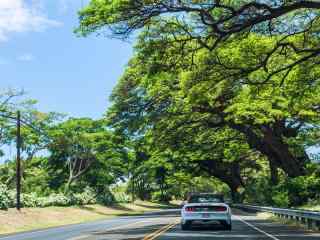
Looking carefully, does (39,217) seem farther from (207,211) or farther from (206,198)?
(207,211)

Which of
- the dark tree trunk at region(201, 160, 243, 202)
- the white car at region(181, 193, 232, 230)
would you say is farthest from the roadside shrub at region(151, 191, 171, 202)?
the white car at region(181, 193, 232, 230)

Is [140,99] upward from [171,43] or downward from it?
upward

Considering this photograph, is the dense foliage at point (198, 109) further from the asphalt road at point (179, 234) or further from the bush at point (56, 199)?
the asphalt road at point (179, 234)

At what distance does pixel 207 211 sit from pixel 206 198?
38.1 inches

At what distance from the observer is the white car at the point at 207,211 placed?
24359 mm

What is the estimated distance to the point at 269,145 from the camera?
43.4 m

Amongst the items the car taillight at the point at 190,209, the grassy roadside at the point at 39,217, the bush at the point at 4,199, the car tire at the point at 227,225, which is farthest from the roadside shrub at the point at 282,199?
the bush at the point at 4,199

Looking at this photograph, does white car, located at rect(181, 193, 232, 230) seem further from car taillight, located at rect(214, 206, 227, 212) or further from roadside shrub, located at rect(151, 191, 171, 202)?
roadside shrub, located at rect(151, 191, 171, 202)

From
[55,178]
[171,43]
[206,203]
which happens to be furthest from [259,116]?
[55,178]

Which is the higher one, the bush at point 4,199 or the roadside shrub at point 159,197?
the roadside shrub at point 159,197

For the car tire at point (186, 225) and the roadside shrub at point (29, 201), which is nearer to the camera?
the car tire at point (186, 225)

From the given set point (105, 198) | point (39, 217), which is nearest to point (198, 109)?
point (39, 217)

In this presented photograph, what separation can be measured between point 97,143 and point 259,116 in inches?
1440

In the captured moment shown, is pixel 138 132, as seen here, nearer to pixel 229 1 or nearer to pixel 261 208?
pixel 261 208
